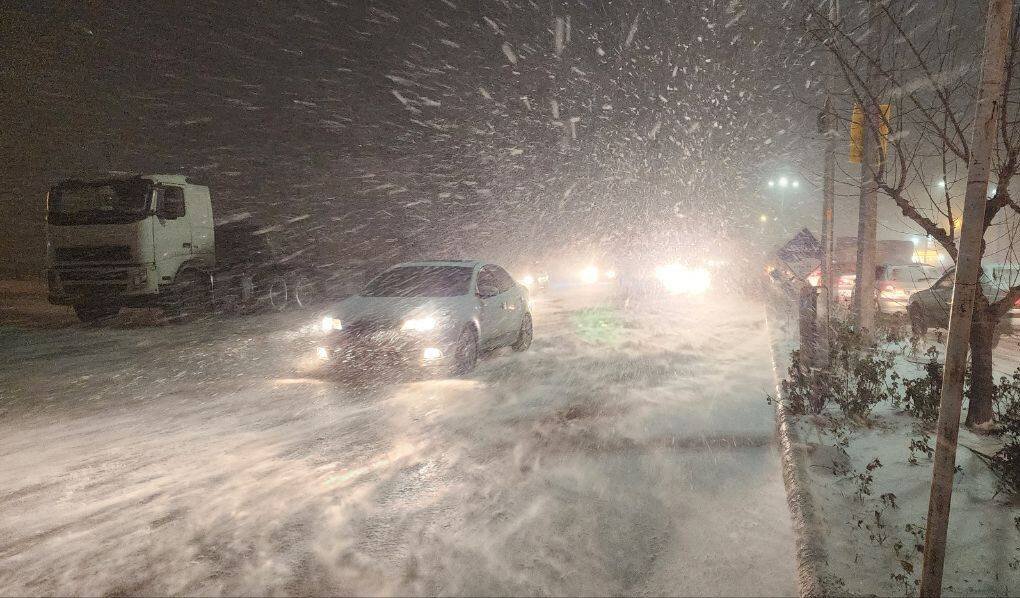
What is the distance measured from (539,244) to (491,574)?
27.4m

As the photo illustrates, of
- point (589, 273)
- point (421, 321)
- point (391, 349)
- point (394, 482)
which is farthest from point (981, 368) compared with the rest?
point (589, 273)

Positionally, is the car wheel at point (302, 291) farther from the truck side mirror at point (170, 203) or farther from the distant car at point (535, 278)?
the distant car at point (535, 278)

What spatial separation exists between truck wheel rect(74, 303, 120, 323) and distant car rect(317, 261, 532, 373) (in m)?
8.45

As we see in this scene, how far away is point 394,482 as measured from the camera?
15.0 ft

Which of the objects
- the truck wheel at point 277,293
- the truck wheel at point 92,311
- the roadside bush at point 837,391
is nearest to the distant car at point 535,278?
the truck wheel at point 277,293

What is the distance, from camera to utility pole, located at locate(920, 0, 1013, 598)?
2.54 meters

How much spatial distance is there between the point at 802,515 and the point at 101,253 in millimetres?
14536

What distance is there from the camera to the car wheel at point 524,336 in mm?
10539

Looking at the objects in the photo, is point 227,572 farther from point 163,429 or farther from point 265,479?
point 163,429

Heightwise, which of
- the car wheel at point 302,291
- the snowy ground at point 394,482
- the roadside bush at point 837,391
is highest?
the car wheel at point 302,291

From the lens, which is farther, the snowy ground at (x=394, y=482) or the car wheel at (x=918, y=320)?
the car wheel at (x=918, y=320)

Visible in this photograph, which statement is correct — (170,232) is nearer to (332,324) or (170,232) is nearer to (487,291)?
(332,324)

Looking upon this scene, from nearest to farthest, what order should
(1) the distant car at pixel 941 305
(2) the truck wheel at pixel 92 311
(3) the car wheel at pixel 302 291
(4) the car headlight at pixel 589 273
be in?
(1) the distant car at pixel 941 305, (2) the truck wheel at pixel 92 311, (3) the car wheel at pixel 302 291, (4) the car headlight at pixel 589 273

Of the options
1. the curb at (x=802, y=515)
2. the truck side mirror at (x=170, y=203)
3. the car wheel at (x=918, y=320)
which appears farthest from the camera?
the truck side mirror at (x=170, y=203)
